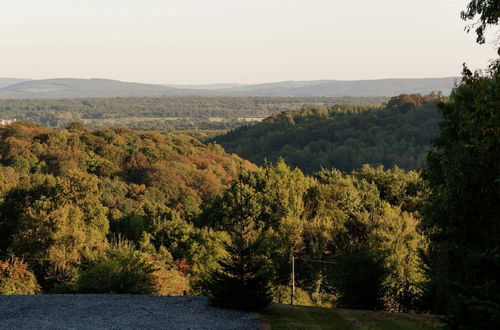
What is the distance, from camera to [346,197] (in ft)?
176

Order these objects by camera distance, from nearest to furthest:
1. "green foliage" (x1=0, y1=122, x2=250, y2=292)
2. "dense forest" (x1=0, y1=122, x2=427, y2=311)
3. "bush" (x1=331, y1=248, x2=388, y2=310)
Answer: "bush" (x1=331, y1=248, x2=388, y2=310) < "dense forest" (x1=0, y1=122, x2=427, y2=311) < "green foliage" (x1=0, y1=122, x2=250, y2=292)

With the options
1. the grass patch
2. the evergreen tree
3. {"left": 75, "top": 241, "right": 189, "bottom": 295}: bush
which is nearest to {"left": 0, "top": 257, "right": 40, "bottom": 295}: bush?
{"left": 75, "top": 241, "right": 189, "bottom": 295}: bush

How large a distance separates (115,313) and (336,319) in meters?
7.40

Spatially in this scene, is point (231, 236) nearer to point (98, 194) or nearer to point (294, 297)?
point (294, 297)

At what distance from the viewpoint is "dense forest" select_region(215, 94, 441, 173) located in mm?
142500

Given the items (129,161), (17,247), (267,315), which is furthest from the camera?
(129,161)

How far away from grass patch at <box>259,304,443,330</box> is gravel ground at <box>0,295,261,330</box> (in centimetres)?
99

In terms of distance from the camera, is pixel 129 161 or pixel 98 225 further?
pixel 129 161

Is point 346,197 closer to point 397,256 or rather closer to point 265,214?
point 265,214

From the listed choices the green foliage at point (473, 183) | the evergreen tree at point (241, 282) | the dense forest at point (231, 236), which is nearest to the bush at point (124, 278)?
the dense forest at point (231, 236)

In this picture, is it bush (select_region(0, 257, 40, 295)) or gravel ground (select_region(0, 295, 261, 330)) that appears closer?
gravel ground (select_region(0, 295, 261, 330))

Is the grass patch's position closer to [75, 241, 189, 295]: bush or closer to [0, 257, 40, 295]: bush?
[75, 241, 189, 295]: bush

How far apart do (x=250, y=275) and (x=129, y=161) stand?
8027 cm

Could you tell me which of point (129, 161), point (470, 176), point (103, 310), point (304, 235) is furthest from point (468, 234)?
point (129, 161)
